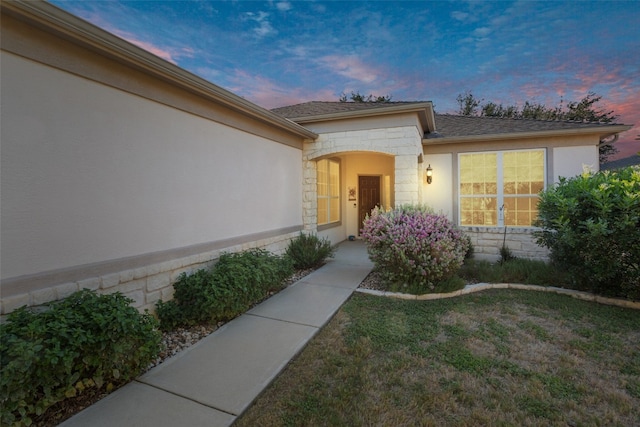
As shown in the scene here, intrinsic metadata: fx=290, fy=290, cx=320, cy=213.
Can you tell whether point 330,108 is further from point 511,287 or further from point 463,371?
point 463,371

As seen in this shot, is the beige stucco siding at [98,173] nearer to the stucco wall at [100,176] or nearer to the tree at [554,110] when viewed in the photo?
the stucco wall at [100,176]

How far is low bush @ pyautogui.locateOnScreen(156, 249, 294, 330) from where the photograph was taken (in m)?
3.50

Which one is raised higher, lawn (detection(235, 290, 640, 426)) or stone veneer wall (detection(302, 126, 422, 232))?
stone veneer wall (detection(302, 126, 422, 232))

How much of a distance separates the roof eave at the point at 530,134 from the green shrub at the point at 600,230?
2434mm

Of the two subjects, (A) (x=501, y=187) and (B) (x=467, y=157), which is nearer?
(A) (x=501, y=187)

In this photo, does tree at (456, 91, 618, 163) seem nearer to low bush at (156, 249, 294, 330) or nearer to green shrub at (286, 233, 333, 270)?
green shrub at (286, 233, 333, 270)

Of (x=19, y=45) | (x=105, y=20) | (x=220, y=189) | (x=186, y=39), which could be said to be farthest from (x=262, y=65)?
(x=19, y=45)

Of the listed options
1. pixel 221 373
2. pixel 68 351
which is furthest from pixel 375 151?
pixel 68 351

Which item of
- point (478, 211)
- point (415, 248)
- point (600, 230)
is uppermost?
point (478, 211)

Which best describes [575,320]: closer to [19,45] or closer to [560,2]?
[19,45]

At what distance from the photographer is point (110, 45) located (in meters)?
2.81

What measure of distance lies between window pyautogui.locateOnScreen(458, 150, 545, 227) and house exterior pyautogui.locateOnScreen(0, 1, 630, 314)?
27mm

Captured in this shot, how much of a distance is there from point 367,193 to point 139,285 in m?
8.20

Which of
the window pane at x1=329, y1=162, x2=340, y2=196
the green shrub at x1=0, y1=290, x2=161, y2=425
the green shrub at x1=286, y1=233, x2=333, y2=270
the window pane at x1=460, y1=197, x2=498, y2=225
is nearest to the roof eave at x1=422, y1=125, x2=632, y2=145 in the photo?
the window pane at x1=460, y1=197, x2=498, y2=225
